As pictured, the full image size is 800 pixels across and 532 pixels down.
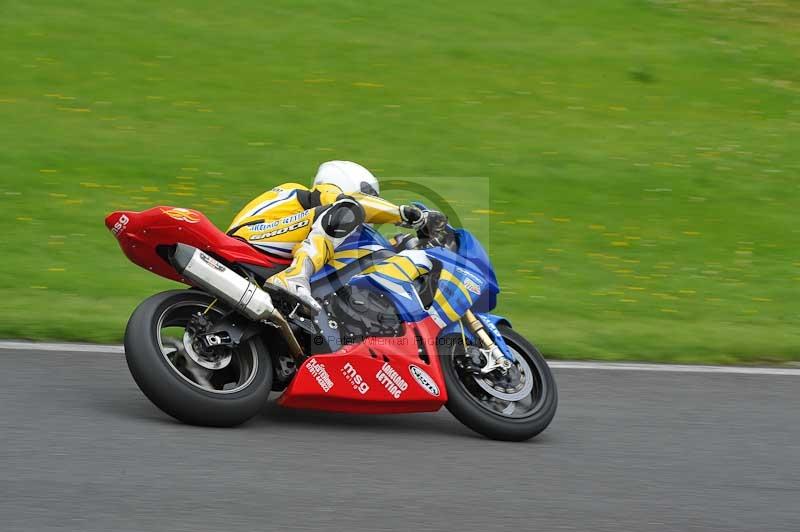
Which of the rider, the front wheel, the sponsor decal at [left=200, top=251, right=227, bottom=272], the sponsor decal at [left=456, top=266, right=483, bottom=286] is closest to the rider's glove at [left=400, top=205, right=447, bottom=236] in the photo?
the rider

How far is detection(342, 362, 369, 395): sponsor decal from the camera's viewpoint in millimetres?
5500

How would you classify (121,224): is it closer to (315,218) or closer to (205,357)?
(205,357)

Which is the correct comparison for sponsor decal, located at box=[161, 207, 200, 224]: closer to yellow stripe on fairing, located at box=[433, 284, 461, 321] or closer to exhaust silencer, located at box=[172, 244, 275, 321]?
exhaust silencer, located at box=[172, 244, 275, 321]

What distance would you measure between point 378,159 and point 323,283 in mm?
6423

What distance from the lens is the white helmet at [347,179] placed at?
19.4 feet

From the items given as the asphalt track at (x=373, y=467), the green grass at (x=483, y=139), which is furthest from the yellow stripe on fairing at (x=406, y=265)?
the green grass at (x=483, y=139)

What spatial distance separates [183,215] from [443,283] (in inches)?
56.4

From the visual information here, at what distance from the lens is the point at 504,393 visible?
19.2ft

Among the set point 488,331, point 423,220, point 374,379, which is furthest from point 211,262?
point 488,331

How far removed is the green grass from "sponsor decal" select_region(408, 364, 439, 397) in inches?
85.4

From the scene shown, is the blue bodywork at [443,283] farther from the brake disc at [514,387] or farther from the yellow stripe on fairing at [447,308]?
the brake disc at [514,387]

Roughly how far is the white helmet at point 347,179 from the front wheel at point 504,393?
950 mm

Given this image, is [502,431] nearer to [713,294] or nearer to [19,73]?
[713,294]

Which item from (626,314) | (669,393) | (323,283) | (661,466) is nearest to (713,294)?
(626,314)
